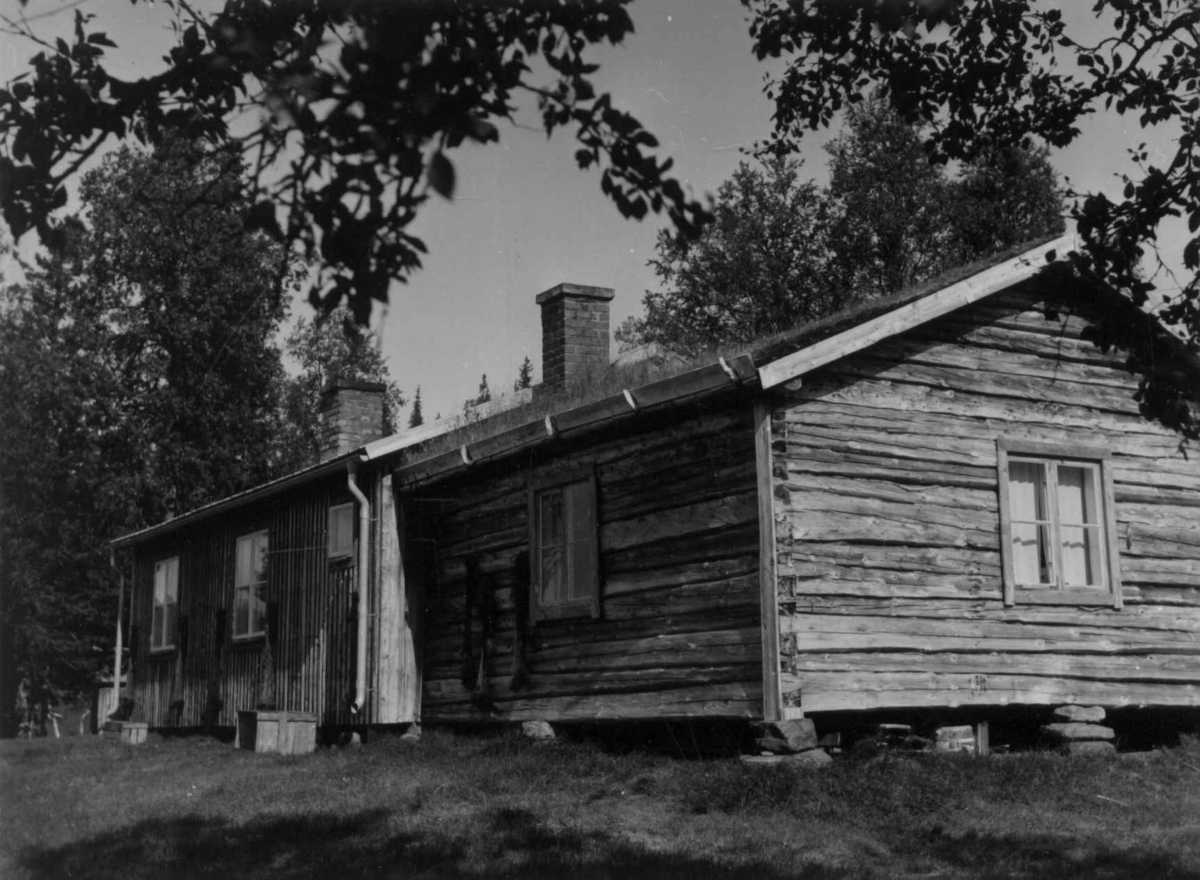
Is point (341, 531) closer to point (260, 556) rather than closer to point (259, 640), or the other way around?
point (260, 556)

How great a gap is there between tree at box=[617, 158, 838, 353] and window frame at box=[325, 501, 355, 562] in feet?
64.9

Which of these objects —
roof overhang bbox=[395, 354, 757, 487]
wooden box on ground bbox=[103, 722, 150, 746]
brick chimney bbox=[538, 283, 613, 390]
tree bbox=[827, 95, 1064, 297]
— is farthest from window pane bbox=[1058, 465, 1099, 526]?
tree bbox=[827, 95, 1064, 297]

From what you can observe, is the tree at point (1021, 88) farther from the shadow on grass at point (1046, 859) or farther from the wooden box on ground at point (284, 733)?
the wooden box on ground at point (284, 733)

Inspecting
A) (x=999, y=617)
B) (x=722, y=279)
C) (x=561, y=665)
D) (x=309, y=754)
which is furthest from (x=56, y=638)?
(x=999, y=617)

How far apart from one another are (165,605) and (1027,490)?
15.9 metres

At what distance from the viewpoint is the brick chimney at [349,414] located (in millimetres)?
23734

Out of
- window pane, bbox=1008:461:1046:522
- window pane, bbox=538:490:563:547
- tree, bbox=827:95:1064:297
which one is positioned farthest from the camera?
tree, bbox=827:95:1064:297

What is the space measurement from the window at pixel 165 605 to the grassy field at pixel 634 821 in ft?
33.2

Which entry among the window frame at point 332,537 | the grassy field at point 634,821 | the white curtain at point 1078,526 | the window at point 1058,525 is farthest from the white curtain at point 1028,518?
the window frame at point 332,537

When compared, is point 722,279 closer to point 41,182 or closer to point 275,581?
point 275,581

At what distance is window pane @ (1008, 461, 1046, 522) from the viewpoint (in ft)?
49.4

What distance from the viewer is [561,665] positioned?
16156 millimetres

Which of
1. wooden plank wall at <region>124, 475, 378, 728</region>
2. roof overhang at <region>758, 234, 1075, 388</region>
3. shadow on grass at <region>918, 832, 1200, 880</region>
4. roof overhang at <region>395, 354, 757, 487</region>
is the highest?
roof overhang at <region>758, 234, 1075, 388</region>

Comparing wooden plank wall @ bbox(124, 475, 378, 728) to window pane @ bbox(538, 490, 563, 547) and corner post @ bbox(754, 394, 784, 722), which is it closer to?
window pane @ bbox(538, 490, 563, 547)
